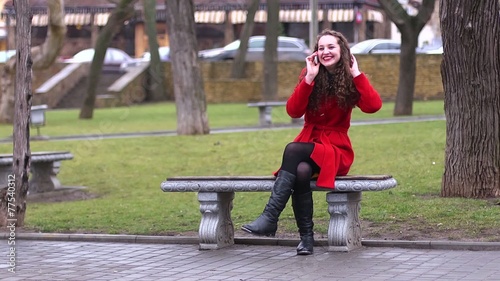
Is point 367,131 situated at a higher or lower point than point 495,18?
lower

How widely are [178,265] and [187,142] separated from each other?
11.9 metres

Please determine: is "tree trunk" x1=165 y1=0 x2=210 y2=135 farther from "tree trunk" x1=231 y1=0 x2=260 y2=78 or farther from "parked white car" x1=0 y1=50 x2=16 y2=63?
"parked white car" x1=0 y1=50 x2=16 y2=63

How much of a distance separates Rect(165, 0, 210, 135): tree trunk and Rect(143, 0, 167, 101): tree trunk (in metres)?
16.0

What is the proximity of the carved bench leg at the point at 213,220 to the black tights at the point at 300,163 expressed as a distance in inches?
30.0

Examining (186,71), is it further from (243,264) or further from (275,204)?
(243,264)

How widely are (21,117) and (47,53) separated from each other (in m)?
17.9

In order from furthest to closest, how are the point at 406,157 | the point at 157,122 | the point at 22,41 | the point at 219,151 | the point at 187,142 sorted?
the point at 157,122 → the point at 187,142 → the point at 219,151 → the point at 406,157 → the point at 22,41

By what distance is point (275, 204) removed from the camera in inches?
323

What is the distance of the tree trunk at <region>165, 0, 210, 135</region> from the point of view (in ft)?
70.8

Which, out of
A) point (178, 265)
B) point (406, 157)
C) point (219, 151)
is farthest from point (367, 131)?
point (178, 265)

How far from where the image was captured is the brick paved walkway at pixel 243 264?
7312mm

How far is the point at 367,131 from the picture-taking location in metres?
20.0

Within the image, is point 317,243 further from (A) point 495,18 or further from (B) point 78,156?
(B) point 78,156

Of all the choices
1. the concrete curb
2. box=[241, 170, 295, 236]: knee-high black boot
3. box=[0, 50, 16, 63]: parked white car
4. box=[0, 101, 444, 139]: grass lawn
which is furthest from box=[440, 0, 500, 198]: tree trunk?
box=[0, 50, 16, 63]: parked white car
